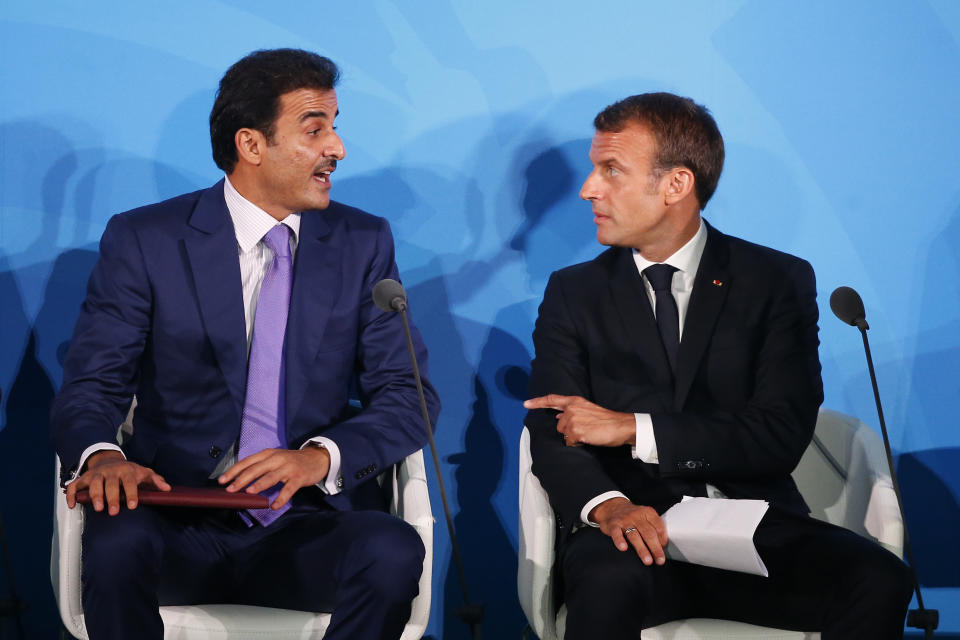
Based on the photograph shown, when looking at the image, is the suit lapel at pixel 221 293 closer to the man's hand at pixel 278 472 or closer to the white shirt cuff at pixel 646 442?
the man's hand at pixel 278 472

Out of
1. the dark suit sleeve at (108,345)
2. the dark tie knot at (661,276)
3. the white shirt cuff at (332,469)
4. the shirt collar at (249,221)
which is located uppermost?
the shirt collar at (249,221)

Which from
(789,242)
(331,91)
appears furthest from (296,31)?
(789,242)

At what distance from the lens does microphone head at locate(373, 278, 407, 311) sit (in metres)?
2.94


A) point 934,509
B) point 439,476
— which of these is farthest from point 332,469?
point 934,509

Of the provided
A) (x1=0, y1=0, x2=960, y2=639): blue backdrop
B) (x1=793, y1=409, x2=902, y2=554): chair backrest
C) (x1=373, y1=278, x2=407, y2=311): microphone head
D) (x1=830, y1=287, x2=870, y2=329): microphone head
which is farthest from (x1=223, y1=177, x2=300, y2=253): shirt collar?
(x1=793, y1=409, x2=902, y2=554): chair backrest

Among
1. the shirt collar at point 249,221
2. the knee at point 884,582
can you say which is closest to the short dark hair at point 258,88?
the shirt collar at point 249,221

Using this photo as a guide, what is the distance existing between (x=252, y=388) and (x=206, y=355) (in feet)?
0.48

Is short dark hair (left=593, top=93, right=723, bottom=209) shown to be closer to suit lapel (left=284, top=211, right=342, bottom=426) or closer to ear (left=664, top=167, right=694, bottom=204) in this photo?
ear (left=664, top=167, right=694, bottom=204)

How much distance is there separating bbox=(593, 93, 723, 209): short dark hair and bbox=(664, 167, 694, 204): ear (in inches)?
0.7

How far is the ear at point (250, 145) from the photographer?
3236 mm

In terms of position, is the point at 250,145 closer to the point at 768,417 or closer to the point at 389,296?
the point at 389,296

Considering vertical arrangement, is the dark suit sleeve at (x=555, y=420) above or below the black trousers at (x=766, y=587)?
above

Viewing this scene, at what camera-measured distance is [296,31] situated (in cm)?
369

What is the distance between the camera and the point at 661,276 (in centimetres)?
319
